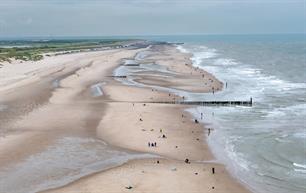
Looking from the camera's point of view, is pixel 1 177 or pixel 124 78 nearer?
pixel 1 177

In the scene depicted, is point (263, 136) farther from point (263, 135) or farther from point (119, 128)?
point (119, 128)

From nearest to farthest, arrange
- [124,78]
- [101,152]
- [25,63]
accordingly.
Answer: [101,152], [124,78], [25,63]

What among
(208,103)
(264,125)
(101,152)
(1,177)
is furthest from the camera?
A: (208,103)

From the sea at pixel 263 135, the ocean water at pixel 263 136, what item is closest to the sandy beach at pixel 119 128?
the sea at pixel 263 135

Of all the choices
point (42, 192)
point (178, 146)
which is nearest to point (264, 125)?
point (178, 146)

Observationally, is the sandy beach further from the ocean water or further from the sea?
the ocean water

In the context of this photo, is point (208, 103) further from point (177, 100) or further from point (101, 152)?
point (101, 152)

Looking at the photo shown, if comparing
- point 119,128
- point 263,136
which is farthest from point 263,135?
point 119,128

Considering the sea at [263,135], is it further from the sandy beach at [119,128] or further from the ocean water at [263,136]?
the sandy beach at [119,128]
